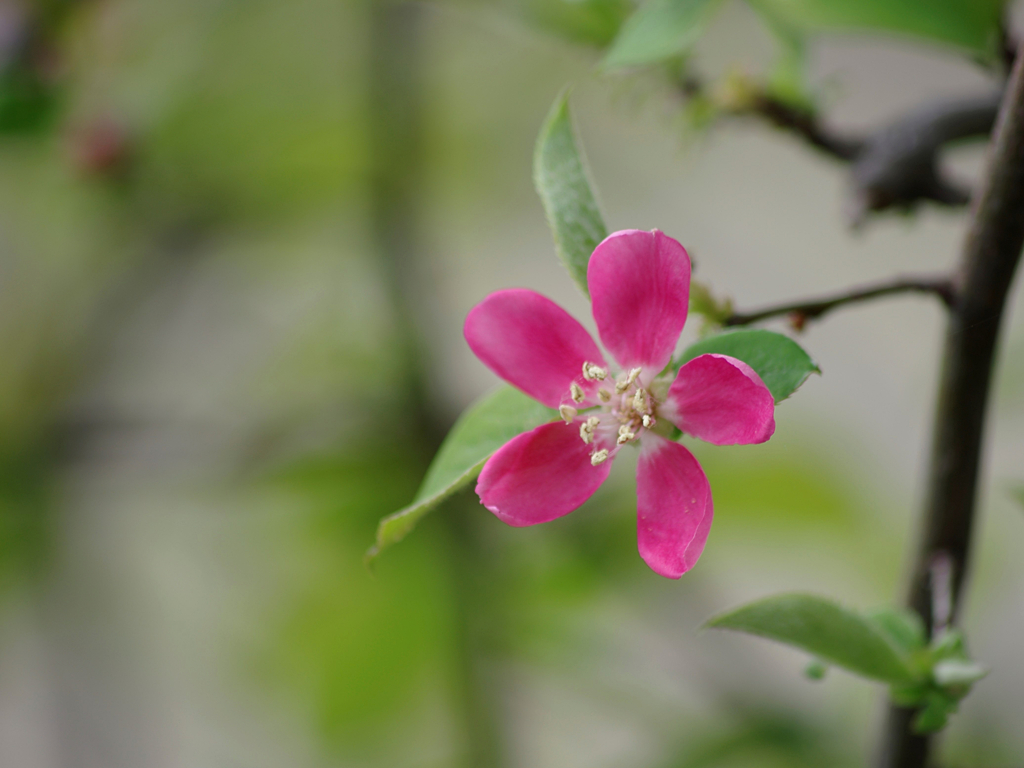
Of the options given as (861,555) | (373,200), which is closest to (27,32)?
(373,200)

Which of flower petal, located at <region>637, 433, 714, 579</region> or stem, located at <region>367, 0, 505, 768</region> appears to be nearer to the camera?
flower petal, located at <region>637, 433, 714, 579</region>

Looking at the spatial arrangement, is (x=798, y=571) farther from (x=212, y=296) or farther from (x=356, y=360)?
(x=212, y=296)

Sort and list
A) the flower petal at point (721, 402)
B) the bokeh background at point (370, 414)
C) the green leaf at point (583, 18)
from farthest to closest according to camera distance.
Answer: the bokeh background at point (370, 414), the green leaf at point (583, 18), the flower petal at point (721, 402)

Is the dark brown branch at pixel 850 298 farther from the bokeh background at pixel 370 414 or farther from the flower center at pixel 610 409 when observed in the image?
the bokeh background at pixel 370 414

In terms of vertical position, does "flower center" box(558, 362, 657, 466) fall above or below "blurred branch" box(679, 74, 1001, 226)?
below

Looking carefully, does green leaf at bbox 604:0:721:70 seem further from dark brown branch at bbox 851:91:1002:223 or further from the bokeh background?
the bokeh background

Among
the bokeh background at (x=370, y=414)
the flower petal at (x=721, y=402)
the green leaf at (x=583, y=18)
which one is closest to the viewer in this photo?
the flower petal at (x=721, y=402)

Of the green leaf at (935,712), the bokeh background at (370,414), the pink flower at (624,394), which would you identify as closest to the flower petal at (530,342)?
the pink flower at (624,394)

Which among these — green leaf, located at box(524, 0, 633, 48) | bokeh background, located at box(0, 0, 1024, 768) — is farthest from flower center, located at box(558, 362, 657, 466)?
bokeh background, located at box(0, 0, 1024, 768)
